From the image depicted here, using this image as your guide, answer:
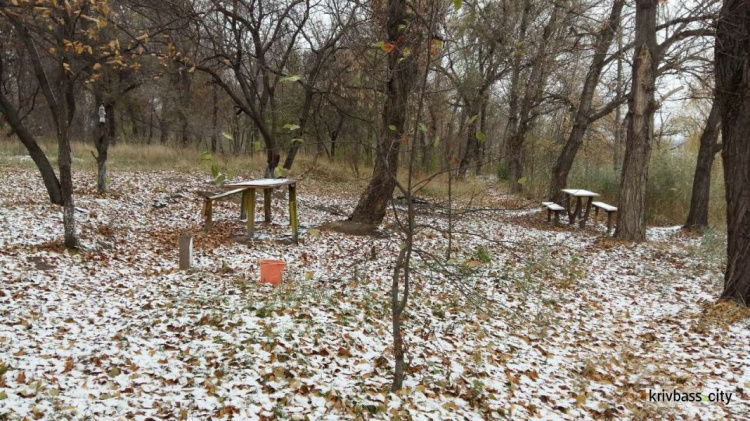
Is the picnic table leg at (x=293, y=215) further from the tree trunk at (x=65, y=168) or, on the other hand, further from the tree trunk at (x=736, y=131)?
the tree trunk at (x=736, y=131)

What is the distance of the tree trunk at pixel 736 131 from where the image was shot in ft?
16.2

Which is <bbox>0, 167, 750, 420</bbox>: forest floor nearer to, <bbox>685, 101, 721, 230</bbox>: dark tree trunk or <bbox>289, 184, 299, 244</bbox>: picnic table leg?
<bbox>289, 184, 299, 244</bbox>: picnic table leg

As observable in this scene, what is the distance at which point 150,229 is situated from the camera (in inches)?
295

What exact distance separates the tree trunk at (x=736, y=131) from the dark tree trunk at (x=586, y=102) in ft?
13.8

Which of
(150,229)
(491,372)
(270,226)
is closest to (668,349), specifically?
(491,372)

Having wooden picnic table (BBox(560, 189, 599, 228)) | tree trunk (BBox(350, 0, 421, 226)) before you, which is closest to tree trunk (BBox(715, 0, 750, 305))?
tree trunk (BBox(350, 0, 421, 226))

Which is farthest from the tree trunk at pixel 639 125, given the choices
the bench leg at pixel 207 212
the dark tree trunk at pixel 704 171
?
the bench leg at pixel 207 212

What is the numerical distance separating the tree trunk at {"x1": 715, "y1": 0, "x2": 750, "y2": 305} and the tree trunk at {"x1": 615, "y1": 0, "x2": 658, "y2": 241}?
8.94 feet

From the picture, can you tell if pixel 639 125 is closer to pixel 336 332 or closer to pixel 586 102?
pixel 586 102

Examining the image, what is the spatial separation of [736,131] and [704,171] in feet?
19.9

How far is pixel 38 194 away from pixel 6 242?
12.0 ft

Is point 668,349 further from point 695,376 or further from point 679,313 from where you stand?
point 679,313

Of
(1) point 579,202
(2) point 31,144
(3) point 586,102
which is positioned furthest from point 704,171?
(2) point 31,144

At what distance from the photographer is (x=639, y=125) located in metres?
8.10
